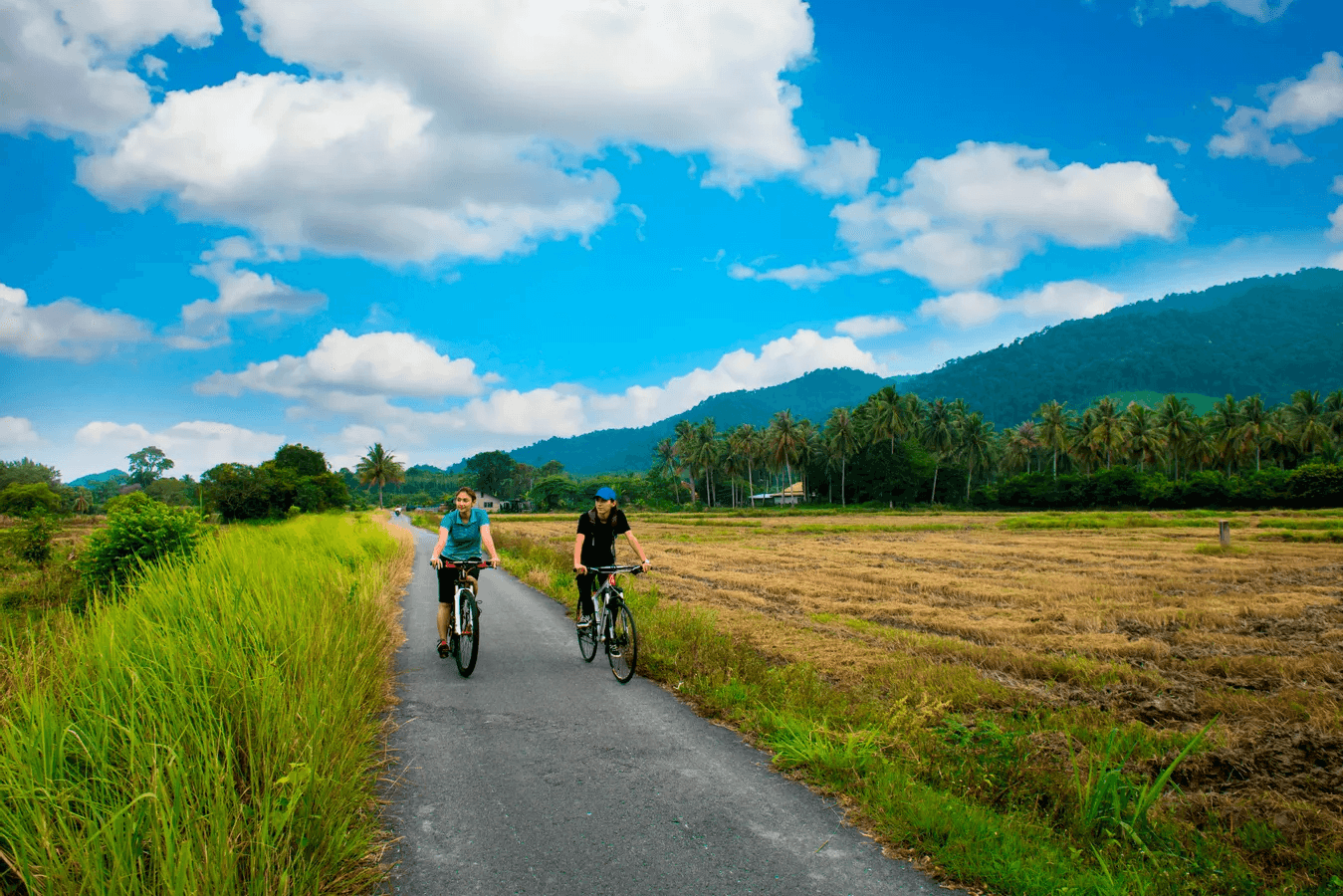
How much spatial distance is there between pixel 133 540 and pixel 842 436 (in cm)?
8563

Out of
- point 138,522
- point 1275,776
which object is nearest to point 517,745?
point 1275,776

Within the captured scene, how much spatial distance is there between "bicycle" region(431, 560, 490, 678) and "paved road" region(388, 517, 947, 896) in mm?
548

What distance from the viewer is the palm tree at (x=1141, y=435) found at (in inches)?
3009

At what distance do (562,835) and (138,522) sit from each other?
11.9m

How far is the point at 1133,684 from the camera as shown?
7.77 m

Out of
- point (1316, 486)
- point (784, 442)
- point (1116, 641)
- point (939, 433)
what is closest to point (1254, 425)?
point (1316, 486)

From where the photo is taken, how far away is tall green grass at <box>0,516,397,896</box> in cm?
280

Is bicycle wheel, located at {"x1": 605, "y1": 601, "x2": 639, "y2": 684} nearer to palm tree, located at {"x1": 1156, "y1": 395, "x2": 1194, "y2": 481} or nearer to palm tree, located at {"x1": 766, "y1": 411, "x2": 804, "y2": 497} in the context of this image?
palm tree, located at {"x1": 1156, "y1": 395, "x2": 1194, "y2": 481}

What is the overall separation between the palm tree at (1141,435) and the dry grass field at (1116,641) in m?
60.4

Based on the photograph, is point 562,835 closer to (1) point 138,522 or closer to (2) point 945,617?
(2) point 945,617

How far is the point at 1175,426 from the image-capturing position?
244 feet

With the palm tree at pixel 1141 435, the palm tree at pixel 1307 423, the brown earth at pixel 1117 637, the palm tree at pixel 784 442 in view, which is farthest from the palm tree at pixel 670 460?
the brown earth at pixel 1117 637

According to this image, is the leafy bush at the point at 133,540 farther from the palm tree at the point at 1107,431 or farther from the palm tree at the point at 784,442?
the palm tree at the point at 1107,431

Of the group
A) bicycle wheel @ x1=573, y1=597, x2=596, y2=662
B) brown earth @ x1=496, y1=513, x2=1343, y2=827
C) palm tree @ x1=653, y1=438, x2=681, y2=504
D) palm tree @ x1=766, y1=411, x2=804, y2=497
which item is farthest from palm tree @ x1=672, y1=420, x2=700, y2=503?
bicycle wheel @ x1=573, y1=597, x2=596, y2=662
